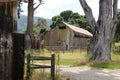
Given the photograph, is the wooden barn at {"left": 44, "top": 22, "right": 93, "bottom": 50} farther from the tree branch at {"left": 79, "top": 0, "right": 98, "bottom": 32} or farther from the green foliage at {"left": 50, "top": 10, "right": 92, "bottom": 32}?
the tree branch at {"left": 79, "top": 0, "right": 98, "bottom": 32}

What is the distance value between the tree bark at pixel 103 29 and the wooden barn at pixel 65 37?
34069mm

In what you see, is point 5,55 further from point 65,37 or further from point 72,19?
point 72,19

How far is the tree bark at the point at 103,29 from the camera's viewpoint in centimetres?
2730

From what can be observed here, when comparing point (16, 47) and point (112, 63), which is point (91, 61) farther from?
point (16, 47)

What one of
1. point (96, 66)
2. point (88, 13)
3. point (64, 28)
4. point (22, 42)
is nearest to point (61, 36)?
point (64, 28)

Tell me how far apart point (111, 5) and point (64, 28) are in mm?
36846

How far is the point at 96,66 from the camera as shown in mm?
24016

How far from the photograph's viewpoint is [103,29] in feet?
90.2

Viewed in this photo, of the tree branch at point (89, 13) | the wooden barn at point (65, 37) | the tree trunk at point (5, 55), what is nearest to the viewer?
the tree trunk at point (5, 55)

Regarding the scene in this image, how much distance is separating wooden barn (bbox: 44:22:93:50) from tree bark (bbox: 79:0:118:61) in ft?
112

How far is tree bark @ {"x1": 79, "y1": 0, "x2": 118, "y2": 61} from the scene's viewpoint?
1075 inches

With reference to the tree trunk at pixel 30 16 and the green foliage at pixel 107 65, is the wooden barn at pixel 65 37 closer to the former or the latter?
the tree trunk at pixel 30 16

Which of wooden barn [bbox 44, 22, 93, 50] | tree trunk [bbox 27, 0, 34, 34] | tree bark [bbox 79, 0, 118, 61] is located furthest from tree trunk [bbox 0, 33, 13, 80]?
wooden barn [bbox 44, 22, 93, 50]

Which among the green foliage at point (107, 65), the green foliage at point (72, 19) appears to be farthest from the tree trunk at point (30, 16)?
Answer: the green foliage at point (72, 19)
